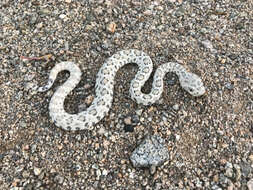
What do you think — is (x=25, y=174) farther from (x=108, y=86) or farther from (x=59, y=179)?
(x=108, y=86)

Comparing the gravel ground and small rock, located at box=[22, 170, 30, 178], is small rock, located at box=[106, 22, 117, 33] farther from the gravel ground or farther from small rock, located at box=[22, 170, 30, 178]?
small rock, located at box=[22, 170, 30, 178]

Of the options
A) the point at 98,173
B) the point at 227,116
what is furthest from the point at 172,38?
the point at 98,173

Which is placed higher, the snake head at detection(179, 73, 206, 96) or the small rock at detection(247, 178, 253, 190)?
the snake head at detection(179, 73, 206, 96)

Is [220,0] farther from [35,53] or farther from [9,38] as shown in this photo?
[9,38]

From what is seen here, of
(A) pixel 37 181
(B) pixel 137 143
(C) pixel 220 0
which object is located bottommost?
(A) pixel 37 181

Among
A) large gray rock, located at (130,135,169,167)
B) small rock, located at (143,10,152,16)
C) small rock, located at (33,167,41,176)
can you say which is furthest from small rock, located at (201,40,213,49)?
small rock, located at (33,167,41,176)

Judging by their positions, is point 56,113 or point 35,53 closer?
point 56,113
